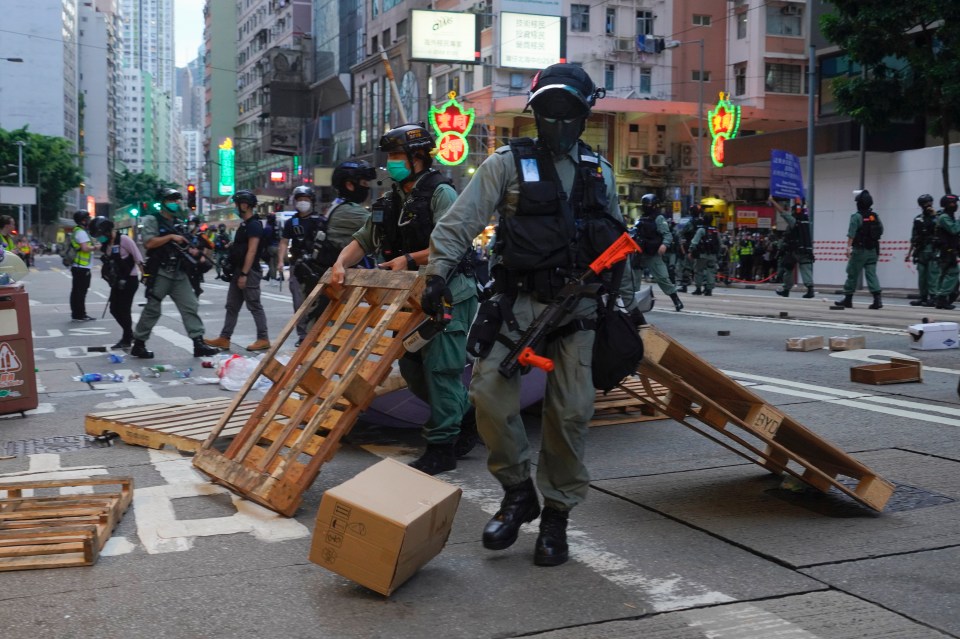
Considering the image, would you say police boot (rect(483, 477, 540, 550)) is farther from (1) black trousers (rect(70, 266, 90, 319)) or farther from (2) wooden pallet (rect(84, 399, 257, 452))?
(1) black trousers (rect(70, 266, 90, 319))

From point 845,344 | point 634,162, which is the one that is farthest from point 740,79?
point 845,344

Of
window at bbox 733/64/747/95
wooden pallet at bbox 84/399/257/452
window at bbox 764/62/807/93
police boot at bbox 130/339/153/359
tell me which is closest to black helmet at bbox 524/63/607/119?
wooden pallet at bbox 84/399/257/452

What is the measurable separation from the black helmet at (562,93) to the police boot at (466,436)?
2.38 m

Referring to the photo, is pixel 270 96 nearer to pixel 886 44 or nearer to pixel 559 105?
pixel 886 44

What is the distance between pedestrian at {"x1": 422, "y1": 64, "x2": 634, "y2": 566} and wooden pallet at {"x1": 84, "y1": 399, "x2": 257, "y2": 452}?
99.1 inches

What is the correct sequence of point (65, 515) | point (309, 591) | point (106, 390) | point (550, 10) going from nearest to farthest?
point (309, 591) < point (65, 515) < point (106, 390) < point (550, 10)

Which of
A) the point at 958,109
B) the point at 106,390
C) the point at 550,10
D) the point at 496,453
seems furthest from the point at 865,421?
the point at 550,10

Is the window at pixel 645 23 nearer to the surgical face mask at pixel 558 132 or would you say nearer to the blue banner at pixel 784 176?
the blue banner at pixel 784 176

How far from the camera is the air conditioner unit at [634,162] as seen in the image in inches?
2098

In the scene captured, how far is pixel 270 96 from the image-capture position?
291 ft

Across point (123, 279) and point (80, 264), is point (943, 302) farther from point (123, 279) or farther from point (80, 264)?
point (80, 264)

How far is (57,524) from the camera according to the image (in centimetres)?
457

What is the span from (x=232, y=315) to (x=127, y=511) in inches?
289

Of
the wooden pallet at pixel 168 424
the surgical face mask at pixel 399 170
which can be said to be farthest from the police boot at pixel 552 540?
the wooden pallet at pixel 168 424
